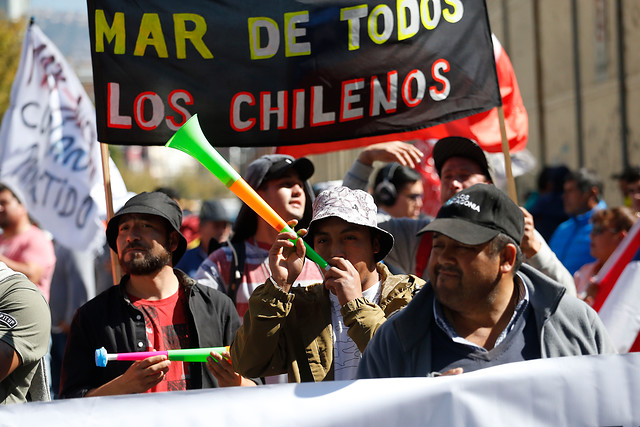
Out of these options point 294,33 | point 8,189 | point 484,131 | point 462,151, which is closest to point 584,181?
point 484,131

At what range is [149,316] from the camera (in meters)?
3.99

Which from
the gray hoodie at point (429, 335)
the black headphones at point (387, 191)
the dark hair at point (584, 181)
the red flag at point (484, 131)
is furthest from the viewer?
the dark hair at point (584, 181)

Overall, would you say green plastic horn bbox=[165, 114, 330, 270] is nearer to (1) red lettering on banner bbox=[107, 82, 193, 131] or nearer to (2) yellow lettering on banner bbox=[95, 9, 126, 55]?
(1) red lettering on banner bbox=[107, 82, 193, 131]

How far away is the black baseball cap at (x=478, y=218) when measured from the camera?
3.03 meters

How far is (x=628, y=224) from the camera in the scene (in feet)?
21.8

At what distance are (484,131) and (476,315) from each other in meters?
2.81

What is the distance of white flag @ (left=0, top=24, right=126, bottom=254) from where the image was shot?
6969mm

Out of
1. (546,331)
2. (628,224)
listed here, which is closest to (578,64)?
(628,224)

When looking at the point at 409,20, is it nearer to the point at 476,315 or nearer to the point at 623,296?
the point at 623,296

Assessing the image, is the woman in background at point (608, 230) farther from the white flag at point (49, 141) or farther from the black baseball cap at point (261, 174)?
the white flag at point (49, 141)

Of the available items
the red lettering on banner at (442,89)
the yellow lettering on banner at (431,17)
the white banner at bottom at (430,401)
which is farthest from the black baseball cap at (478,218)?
the yellow lettering on banner at (431,17)

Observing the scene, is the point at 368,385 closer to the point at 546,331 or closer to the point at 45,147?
the point at 546,331

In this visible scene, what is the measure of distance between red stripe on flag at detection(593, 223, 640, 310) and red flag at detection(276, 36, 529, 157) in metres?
0.88

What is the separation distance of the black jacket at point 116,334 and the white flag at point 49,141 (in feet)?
9.77
